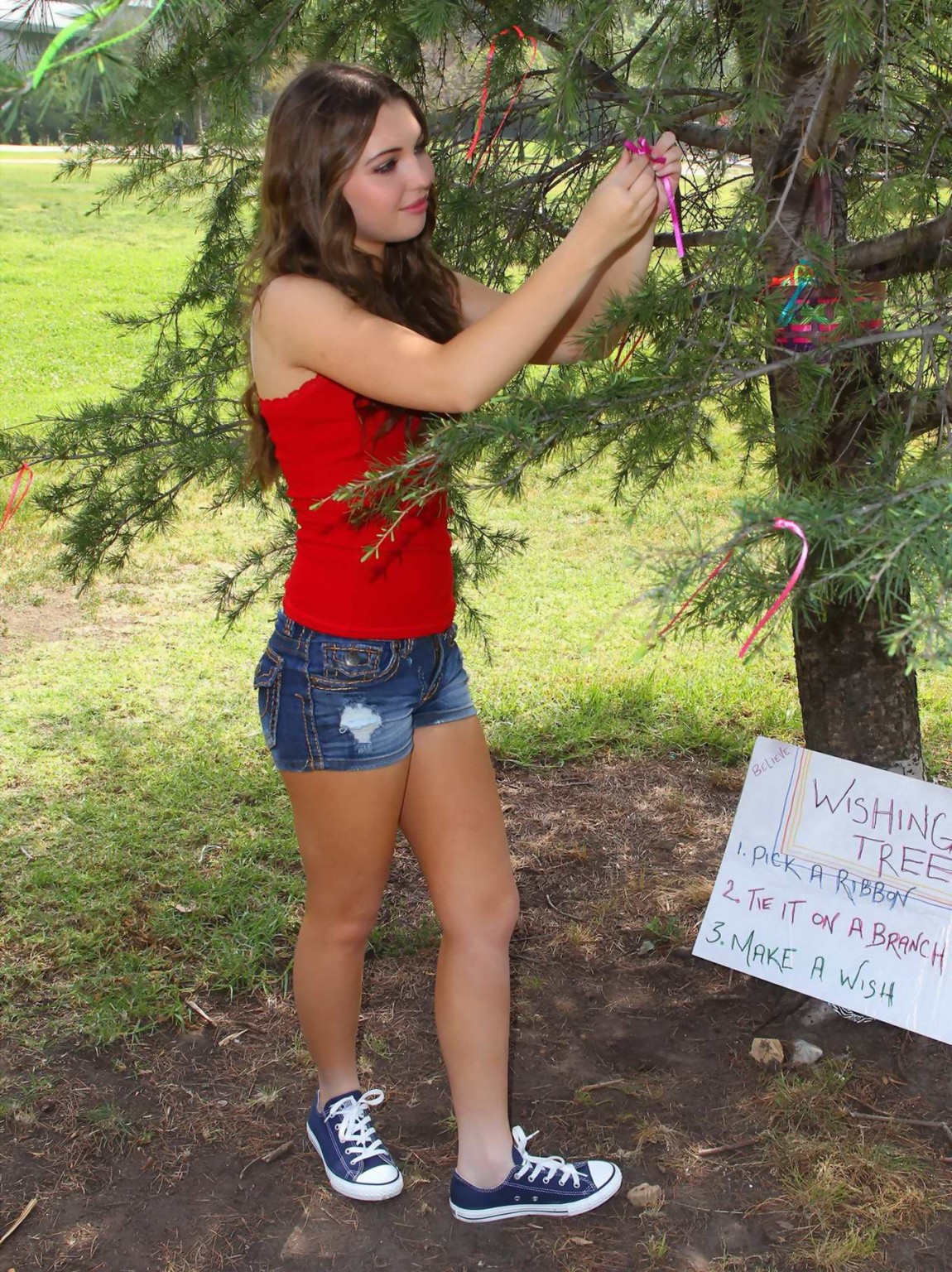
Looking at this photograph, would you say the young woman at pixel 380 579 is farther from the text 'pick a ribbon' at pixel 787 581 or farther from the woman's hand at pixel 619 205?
the text 'pick a ribbon' at pixel 787 581

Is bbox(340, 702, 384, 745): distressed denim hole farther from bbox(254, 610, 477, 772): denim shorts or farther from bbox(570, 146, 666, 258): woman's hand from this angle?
bbox(570, 146, 666, 258): woman's hand

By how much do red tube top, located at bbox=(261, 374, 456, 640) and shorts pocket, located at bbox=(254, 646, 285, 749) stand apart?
0.08 m

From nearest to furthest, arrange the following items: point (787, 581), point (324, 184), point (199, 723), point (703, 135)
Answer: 1. point (787, 581)
2. point (324, 184)
3. point (703, 135)
4. point (199, 723)

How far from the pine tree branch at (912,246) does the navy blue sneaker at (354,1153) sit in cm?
169

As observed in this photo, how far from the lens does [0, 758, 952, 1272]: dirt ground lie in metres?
2.14

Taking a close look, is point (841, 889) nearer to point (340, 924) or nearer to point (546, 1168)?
point (546, 1168)

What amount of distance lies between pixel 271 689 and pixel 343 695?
145 mm

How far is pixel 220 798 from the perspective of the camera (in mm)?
3814

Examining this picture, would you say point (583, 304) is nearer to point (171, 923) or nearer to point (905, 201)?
point (905, 201)

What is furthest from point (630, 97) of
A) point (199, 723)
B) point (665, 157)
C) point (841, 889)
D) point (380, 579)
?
point (199, 723)

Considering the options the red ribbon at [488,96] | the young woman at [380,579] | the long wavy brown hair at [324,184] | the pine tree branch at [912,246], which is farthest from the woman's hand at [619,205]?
the pine tree branch at [912,246]

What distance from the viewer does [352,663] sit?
195cm

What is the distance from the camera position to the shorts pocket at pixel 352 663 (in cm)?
195

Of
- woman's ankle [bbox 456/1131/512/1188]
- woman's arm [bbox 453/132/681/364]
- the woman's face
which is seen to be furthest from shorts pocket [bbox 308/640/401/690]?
woman's ankle [bbox 456/1131/512/1188]
